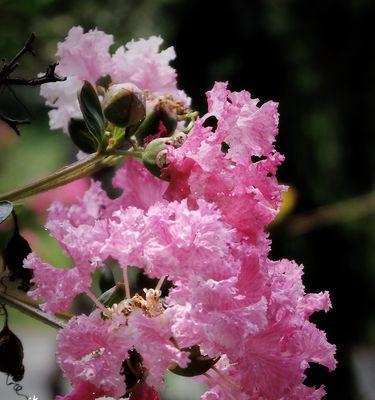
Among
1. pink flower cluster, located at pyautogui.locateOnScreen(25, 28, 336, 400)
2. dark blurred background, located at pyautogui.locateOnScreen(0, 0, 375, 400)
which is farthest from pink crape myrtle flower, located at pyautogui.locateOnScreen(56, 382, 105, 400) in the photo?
dark blurred background, located at pyautogui.locateOnScreen(0, 0, 375, 400)

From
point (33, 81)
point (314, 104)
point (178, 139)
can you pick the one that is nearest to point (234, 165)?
point (178, 139)

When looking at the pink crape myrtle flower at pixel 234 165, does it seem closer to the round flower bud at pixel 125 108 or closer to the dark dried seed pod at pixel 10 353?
the round flower bud at pixel 125 108

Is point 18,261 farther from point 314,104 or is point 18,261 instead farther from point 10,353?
point 314,104

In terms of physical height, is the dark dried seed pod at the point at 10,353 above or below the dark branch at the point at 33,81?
below

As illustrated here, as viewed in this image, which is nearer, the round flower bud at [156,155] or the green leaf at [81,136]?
the round flower bud at [156,155]

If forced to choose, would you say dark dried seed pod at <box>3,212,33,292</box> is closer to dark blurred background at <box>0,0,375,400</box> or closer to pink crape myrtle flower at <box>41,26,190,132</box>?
pink crape myrtle flower at <box>41,26,190,132</box>


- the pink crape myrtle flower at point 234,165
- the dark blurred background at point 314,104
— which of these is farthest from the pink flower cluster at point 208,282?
the dark blurred background at point 314,104
